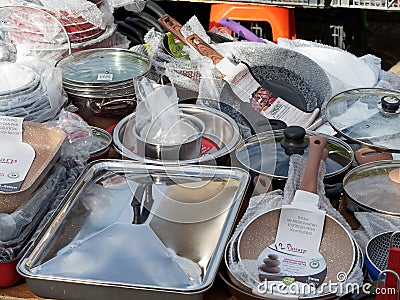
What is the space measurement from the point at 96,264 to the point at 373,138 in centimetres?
64

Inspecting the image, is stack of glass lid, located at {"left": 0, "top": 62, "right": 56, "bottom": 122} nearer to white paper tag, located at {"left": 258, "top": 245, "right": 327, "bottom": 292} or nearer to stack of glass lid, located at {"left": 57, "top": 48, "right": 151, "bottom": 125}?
stack of glass lid, located at {"left": 57, "top": 48, "right": 151, "bottom": 125}

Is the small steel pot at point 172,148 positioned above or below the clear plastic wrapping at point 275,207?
above

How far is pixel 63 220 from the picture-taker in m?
1.35

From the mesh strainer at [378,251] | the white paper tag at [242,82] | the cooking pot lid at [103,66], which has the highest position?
the cooking pot lid at [103,66]

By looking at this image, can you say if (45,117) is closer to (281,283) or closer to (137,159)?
(137,159)

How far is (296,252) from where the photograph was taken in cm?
123

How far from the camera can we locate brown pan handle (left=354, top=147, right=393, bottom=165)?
149cm

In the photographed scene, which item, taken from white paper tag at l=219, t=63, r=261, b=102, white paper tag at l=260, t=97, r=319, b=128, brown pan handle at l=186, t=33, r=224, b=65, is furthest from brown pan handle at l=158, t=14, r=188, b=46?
white paper tag at l=260, t=97, r=319, b=128

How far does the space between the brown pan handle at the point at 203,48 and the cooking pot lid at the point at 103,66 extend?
0.44ft

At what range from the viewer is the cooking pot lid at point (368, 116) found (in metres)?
1.42

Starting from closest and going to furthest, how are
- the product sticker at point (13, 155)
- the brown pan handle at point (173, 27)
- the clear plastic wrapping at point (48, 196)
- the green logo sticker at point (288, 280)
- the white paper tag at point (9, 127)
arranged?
the green logo sticker at point (288, 280)
the clear plastic wrapping at point (48, 196)
the product sticker at point (13, 155)
the white paper tag at point (9, 127)
the brown pan handle at point (173, 27)

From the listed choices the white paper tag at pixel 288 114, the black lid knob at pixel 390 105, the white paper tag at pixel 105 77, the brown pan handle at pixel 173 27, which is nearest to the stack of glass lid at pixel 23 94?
the white paper tag at pixel 105 77

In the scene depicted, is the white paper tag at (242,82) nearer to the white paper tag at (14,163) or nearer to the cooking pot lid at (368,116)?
the cooking pot lid at (368,116)

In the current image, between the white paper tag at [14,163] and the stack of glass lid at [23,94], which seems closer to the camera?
the white paper tag at [14,163]
